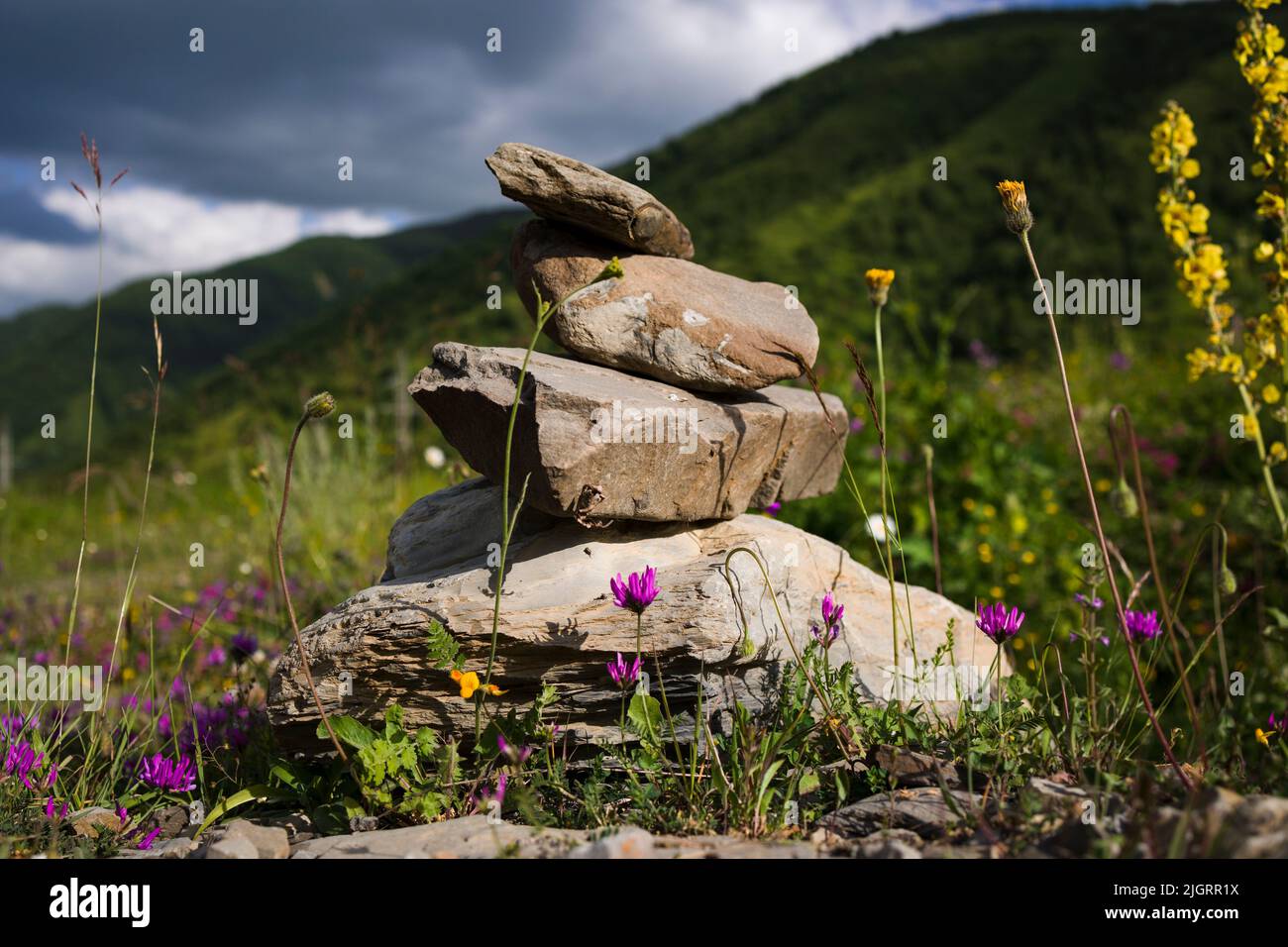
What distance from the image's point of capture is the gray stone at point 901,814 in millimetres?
2229

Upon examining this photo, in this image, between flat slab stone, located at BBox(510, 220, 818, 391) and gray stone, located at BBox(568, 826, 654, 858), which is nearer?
gray stone, located at BBox(568, 826, 654, 858)

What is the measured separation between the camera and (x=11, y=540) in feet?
40.1

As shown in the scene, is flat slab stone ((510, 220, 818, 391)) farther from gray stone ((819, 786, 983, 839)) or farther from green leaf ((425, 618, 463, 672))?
gray stone ((819, 786, 983, 839))

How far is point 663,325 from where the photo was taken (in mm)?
3168

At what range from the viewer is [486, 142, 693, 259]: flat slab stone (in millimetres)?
3004

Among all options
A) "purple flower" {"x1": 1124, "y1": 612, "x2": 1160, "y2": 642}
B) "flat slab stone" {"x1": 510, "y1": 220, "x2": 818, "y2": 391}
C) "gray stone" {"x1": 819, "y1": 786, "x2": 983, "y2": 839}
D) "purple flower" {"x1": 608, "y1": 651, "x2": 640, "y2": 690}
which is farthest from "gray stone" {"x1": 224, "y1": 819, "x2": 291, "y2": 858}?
"purple flower" {"x1": 1124, "y1": 612, "x2": 1160, "y2": 642}

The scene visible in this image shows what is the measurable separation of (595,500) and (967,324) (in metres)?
17.4

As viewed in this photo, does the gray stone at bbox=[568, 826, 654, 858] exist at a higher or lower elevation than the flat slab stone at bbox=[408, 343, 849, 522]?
lower

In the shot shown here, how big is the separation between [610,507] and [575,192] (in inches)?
42.5

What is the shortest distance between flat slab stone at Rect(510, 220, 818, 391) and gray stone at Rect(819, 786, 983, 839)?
4.71 feet

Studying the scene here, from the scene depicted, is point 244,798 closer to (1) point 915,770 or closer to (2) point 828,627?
(2) point 828,627
